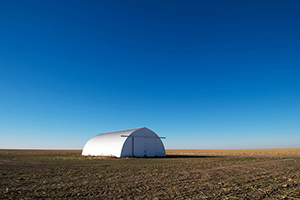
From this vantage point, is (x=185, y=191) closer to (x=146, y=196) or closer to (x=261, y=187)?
(x=146, y=196)

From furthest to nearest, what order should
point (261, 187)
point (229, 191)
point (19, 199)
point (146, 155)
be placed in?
point (146, 155) < point (261, 187) < point (229, 191) < point (19, 199)

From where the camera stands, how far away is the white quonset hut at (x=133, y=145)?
30.1 meters

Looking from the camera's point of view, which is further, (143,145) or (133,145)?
(143,145)

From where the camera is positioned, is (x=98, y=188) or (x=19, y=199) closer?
(x=19, y=199)

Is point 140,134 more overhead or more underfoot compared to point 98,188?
more overhead

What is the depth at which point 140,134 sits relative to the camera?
32281 mm

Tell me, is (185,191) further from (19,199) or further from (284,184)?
(19,199)

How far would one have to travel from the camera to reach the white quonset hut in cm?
3006

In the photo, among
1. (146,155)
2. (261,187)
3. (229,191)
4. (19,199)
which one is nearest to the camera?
(19,199)

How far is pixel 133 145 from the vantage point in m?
30.8

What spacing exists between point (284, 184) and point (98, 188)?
8.18m

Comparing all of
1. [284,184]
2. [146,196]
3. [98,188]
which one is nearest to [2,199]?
[98,188]

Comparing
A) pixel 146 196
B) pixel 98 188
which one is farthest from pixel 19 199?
pixel 146 196

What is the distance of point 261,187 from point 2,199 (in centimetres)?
984
